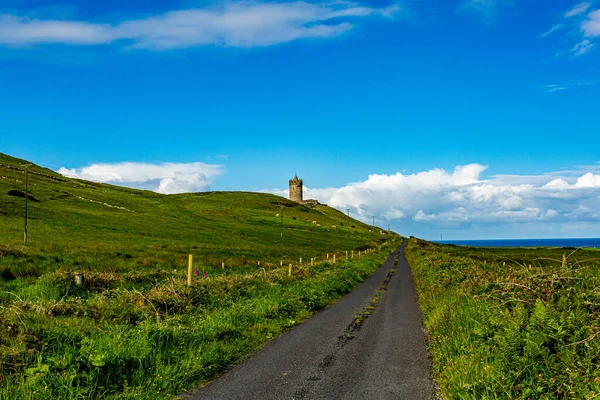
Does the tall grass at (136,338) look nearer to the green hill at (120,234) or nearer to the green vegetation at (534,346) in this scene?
the green vegetation at (534,346)

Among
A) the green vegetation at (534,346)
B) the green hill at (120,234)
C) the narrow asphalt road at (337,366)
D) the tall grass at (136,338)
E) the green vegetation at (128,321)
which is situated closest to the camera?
the green vegetation at (534,346)

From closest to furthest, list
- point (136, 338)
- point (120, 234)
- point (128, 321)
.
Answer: point (136, 338)
point (128, 321)
point (120, 234)

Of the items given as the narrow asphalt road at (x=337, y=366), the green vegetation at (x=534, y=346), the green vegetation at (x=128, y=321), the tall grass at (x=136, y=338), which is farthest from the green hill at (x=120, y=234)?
the green vegetation at (x=534, y=346)

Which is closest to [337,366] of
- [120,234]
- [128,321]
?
[128,321]

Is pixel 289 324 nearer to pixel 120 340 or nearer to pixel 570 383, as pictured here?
pixel 120 340

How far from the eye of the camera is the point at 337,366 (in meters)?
10.6

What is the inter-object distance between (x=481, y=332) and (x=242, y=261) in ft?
150

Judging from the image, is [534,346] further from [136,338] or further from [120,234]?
[120,234]

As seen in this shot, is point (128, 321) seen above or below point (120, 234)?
below

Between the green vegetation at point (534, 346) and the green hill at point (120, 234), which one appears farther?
the green hill at point (120, 234)

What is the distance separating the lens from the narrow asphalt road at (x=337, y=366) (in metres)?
8.88

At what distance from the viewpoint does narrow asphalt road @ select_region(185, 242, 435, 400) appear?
29.1 ft

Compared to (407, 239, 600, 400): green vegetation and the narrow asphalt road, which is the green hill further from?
(407, 239, 600, 400): green vegetation

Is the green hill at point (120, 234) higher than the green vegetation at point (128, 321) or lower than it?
higher
